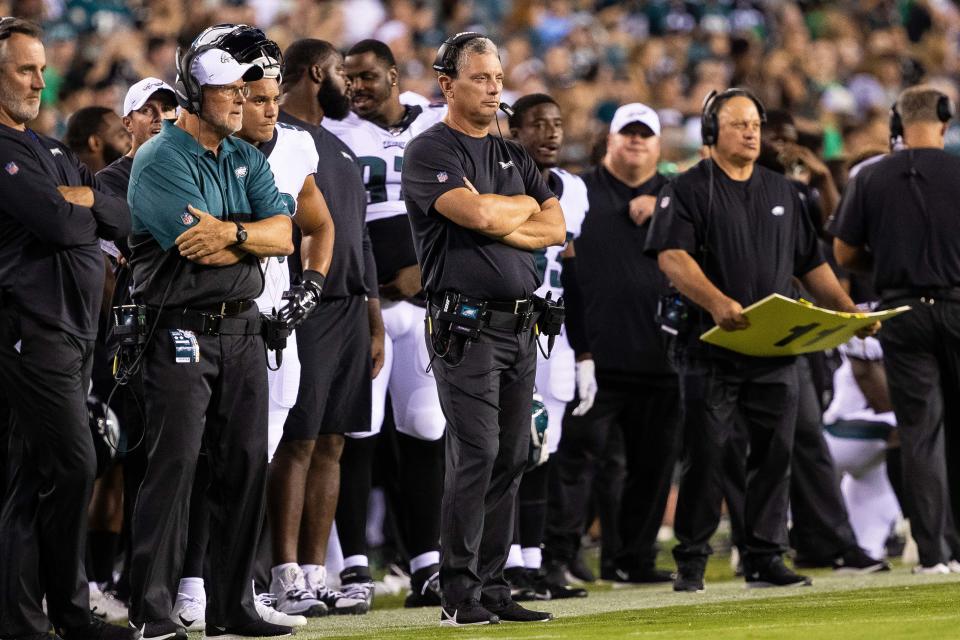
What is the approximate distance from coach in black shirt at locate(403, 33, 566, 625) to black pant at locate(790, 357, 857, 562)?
292 cm

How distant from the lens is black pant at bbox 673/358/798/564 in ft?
26.1

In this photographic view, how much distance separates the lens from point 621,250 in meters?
8.98

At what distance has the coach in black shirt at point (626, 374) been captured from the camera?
8.80 meters

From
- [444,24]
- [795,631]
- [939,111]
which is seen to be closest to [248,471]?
[795,631]

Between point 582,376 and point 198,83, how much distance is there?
10.3 feet

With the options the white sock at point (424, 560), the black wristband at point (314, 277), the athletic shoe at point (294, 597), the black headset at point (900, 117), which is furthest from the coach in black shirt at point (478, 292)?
the black headset at point (900, 117)

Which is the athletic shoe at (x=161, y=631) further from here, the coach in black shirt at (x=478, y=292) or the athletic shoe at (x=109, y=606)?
the athletic shoe at (x=109, y=606)

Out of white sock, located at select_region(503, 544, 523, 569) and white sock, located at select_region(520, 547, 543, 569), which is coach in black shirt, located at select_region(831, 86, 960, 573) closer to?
white sock, located at select_region(520, 547, 543, 569)

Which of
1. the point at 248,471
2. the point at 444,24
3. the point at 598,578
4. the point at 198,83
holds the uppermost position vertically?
the point at 444,24

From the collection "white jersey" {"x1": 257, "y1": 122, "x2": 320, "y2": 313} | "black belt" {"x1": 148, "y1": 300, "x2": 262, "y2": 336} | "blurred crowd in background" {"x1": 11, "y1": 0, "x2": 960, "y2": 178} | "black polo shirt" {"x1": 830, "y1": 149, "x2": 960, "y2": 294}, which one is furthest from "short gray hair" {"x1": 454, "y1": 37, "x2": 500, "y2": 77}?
"blurred crowd in background" {"x1": 11, "y1": 0, "x2": 960, "y2": 178}

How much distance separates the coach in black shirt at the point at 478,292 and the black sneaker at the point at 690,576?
5.24ft

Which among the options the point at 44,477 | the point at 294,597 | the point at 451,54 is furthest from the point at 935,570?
the point at 44,477

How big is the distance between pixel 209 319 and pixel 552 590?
118 inches

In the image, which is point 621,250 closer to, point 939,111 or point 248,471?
point 939,111
